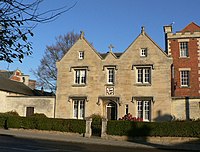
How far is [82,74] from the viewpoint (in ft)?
109

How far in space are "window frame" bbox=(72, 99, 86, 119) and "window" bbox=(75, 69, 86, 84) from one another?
2257 millimetres

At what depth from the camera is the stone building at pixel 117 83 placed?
30.1 metres

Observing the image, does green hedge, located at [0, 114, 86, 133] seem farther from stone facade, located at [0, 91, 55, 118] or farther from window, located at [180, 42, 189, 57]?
window, located at [180, 42, 189, 57]

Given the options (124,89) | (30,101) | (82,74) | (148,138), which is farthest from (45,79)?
(148,138)

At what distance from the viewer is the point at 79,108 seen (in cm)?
3247

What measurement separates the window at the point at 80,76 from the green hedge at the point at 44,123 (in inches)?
331

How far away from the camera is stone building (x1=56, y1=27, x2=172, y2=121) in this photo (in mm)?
30094

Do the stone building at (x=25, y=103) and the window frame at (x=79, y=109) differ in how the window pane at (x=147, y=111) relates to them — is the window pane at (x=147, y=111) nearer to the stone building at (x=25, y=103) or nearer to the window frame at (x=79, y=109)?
the window frame at (x=79, y=109)

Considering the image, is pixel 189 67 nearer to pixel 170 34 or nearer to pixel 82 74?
Answer: pixel 170 34

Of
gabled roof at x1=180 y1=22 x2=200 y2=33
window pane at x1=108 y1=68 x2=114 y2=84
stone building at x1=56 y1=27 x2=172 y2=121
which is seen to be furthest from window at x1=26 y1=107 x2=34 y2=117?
gabled roof at x1=180 y1=22 x2=200 y2=33

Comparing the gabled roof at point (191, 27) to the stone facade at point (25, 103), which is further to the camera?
the gabled roof at point (191, 27)

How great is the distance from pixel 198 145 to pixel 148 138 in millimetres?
3782

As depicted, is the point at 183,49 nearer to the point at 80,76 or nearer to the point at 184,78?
the point at 184,78

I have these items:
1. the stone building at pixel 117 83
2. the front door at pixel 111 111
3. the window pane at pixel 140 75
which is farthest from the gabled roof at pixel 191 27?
the front door at pixel 111 111
